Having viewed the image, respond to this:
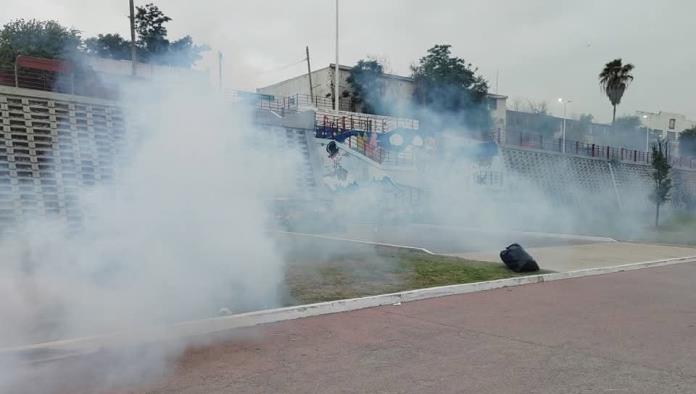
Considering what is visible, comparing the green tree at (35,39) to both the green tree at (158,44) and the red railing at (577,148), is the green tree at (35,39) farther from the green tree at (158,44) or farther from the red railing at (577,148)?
the red railing at (577,148)

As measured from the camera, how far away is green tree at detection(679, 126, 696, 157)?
52.9 metres

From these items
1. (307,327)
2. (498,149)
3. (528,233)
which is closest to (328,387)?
(307,327)

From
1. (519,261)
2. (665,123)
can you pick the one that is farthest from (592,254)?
(665,123)

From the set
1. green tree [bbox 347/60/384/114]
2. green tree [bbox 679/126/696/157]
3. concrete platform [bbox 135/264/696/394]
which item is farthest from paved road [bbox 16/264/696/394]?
green tree [bbox 679/126/696/157]

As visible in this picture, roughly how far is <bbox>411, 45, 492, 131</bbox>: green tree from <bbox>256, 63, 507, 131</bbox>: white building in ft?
1.71

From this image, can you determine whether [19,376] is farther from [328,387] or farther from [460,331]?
[460,331]

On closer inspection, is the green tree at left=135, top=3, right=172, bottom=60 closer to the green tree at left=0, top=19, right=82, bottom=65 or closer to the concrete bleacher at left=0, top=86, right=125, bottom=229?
the concrete bleacher at left=0, top=86, right=125, bottom=229

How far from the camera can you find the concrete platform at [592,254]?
10.5 metres

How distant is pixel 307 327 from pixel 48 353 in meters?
2.35

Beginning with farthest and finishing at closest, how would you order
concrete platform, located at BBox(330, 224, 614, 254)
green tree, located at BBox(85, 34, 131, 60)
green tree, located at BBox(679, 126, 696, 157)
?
green tree, located at BBox(679, 126, 696, 157)
green tree, located at BBox(85, 34, 131, 60)
concrete platform, located at BBox(330, 224, 614, 254)

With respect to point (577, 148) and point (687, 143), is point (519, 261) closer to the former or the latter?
point (577, 148)

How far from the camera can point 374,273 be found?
8477 millimetres

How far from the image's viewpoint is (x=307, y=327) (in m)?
5.31

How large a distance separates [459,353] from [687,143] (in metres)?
61.3
